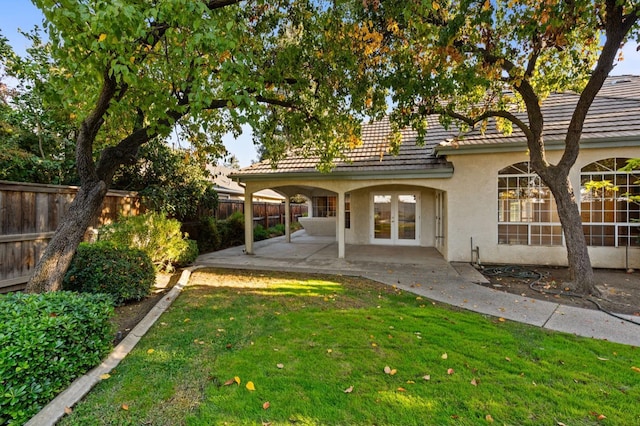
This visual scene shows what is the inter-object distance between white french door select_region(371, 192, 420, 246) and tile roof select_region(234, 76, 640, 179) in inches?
95.3

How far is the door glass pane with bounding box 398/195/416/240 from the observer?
42.4 ft

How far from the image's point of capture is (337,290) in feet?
22.2

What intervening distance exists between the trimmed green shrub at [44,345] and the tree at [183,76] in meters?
1.75

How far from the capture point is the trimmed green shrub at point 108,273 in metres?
5.49

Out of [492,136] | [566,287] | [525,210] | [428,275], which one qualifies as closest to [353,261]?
[428,275]

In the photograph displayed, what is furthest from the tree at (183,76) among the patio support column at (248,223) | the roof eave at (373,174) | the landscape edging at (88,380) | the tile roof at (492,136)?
the patio support column at (248,223)

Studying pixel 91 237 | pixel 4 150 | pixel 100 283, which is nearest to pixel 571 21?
pixel 100 283

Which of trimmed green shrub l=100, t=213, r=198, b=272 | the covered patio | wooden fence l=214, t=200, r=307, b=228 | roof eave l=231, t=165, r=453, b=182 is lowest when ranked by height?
the covered patio

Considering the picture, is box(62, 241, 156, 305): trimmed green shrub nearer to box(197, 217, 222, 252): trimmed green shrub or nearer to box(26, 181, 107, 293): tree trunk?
box(26, 181, 107, 293): tree trunk

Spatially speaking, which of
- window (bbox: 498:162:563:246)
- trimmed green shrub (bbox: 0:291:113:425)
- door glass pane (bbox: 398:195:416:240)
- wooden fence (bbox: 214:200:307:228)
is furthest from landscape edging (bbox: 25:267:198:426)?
door glass pane (bbox: 398:195:416:240)

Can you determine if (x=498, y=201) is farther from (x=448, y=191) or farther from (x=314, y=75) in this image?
(x=314, y=75)

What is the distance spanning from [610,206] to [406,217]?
6.36m

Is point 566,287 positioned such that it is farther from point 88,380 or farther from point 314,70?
point 88,380

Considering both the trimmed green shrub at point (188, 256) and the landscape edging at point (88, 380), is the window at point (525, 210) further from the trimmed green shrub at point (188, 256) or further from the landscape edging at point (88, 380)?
the landscape edging at point (88, 380)
